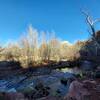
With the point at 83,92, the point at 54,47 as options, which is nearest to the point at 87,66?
the point at 54,47

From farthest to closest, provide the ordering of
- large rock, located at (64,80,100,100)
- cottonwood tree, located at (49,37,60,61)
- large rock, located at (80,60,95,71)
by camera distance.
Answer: cottonwood tree, located at (49,37,60,61) → large rock, located at (80,60,95,71) → large rock, located at (64,80,100,100)

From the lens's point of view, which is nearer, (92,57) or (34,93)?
(34,93)

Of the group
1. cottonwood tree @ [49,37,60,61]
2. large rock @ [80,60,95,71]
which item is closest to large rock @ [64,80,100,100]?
large rock @ [80,60,95,71]

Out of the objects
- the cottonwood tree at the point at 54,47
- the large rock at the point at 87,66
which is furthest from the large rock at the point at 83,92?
the cottonwood tree at the point at 54,47

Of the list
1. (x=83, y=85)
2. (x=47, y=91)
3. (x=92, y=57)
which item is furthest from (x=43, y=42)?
(x=83, y=85)

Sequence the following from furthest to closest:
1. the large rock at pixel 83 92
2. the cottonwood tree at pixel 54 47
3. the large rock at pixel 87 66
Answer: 1. the cottonwood tree at pixel 54 47
2. the large rock at pixel 87 66
3. the large rock at pixel 83 92

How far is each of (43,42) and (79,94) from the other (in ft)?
110

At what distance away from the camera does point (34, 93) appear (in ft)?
36.6

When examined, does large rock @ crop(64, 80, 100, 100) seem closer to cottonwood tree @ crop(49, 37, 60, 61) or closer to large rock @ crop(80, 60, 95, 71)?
large rock @ crop(80, 60, 95, 71)

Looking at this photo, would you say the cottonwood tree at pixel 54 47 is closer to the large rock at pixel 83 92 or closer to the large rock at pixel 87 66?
the large rock at pixel 87 66

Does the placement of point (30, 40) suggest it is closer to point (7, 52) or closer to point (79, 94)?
point (7, 52)

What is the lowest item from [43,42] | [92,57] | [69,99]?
[69,99]

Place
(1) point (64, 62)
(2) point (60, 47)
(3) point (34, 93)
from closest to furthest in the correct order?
(3) point (34, 93)
(1) point (64, 62)
(2) point (60, 47)

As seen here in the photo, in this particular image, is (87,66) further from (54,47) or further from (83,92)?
(83,92)
